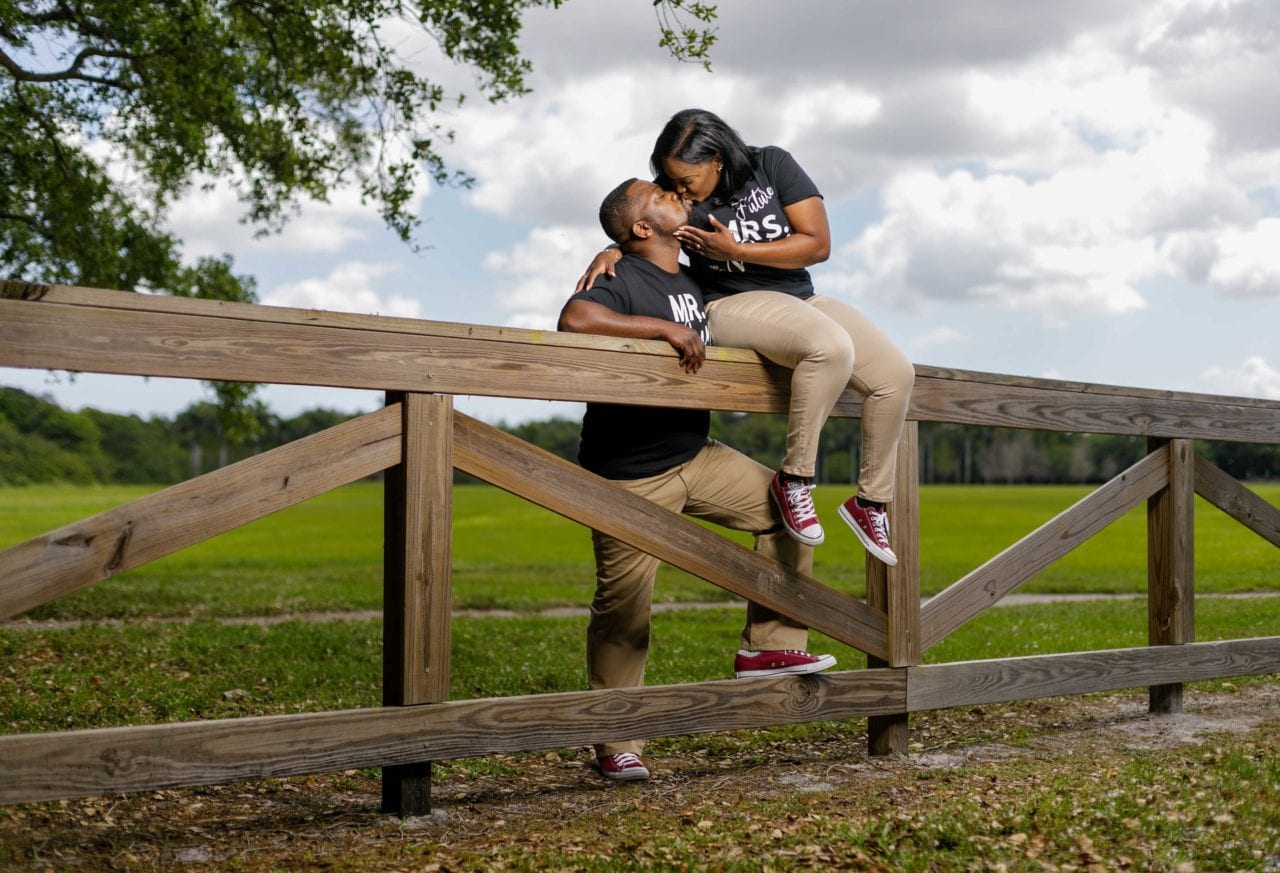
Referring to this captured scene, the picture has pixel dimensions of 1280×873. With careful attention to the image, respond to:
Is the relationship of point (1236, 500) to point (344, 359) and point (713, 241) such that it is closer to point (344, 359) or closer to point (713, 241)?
point (713, 241)

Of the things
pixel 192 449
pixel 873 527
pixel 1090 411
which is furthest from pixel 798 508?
pixel 192 449

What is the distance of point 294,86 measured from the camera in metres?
12.1

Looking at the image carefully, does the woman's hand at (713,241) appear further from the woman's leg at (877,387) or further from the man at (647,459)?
the woman's leg at (877,387)

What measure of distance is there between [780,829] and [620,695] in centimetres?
95

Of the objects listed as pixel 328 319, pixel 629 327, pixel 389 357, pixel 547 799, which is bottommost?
pixel 547 799

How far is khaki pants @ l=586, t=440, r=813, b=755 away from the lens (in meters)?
5.46

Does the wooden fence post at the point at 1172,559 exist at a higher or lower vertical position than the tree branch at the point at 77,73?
lower

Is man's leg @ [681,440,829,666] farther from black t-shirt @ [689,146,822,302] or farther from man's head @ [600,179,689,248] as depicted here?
man's head @ [600,179,689,248]

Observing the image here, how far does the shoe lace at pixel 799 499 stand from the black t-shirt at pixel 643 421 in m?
0.53

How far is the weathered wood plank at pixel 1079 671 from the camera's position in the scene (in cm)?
629

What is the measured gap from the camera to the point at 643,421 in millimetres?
5516

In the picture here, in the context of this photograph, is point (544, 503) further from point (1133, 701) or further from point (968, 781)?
point (1133, 701)

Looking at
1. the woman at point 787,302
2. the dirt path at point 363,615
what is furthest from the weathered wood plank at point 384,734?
the dirt path at point 363,615

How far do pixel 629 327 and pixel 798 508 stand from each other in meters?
1.11
